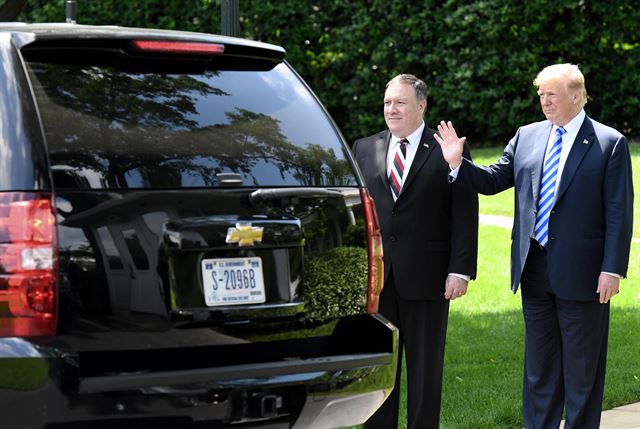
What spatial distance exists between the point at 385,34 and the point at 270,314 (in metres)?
17.5

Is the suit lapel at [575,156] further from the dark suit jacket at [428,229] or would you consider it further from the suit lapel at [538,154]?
the dark suit jacket at [428,229]

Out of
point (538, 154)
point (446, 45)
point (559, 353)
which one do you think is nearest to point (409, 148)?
point (538, 154)

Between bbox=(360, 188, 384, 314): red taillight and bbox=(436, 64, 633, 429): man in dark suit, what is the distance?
1128 millimetres

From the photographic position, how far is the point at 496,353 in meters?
7.88

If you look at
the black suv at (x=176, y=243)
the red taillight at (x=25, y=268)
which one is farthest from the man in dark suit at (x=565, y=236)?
the red taillight at (x=25, y=268)

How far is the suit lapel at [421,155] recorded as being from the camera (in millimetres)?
5641

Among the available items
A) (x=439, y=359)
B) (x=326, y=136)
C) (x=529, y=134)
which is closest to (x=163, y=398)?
(x=326, y=136)

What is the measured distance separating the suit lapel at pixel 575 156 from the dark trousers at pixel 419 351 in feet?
2.62

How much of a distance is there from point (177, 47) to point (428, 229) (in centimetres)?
186

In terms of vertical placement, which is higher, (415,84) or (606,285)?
(415,84)

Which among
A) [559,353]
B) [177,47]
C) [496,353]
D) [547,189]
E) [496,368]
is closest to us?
[177,47]

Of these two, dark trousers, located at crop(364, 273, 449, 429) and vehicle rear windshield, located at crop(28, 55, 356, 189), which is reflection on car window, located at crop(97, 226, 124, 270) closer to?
vehicle rear windshield, located at crop(28, 55, 356, 189)

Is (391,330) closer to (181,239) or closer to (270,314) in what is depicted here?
(270,314)

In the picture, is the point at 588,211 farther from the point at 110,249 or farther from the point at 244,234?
the point at 110,249
